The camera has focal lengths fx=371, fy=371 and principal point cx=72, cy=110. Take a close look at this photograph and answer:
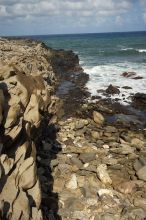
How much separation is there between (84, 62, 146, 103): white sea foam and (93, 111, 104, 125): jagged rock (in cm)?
630

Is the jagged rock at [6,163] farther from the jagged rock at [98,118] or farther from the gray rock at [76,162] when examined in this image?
the jagged rock at [98,118]

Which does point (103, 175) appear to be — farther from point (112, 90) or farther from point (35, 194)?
point (112, 90)

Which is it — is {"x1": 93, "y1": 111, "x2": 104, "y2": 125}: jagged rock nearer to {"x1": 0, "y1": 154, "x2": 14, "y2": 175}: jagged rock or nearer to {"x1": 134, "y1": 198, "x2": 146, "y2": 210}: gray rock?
{"x1": 134, "y1": 198, "x2": 146, "y2": 210}: gray rock

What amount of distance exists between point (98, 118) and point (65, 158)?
23.2 feet

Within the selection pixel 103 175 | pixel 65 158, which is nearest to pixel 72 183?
pixel 103 175

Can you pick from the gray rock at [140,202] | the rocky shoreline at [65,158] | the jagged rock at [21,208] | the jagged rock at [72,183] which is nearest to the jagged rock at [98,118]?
the rocky shoreline at [65,158]

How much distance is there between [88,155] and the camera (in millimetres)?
19656

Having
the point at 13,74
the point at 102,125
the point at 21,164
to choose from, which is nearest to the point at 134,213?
the point at 21,164

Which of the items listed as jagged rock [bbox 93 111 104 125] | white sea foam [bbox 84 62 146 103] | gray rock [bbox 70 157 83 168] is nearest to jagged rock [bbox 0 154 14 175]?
gray rock [bbox 70 157 83 168]

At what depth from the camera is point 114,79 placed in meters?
43.1

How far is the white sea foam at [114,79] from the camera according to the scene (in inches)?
1437

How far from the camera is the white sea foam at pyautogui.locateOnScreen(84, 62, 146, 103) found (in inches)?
1437

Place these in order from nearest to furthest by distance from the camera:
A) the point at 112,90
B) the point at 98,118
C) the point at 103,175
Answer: the point at 103,175 < the point at 98,118 < the point at 112,90

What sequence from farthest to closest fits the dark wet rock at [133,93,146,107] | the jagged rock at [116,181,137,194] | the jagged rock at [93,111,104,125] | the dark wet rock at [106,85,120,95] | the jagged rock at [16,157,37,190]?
the dark wet rock at [106,85,120,95], the dark wet rock at [133,93,146,107], the jagged rock at [93,111,104,125], the jagged rock at [116,181,137,194], the jagged rock at [16,157,37,190]
